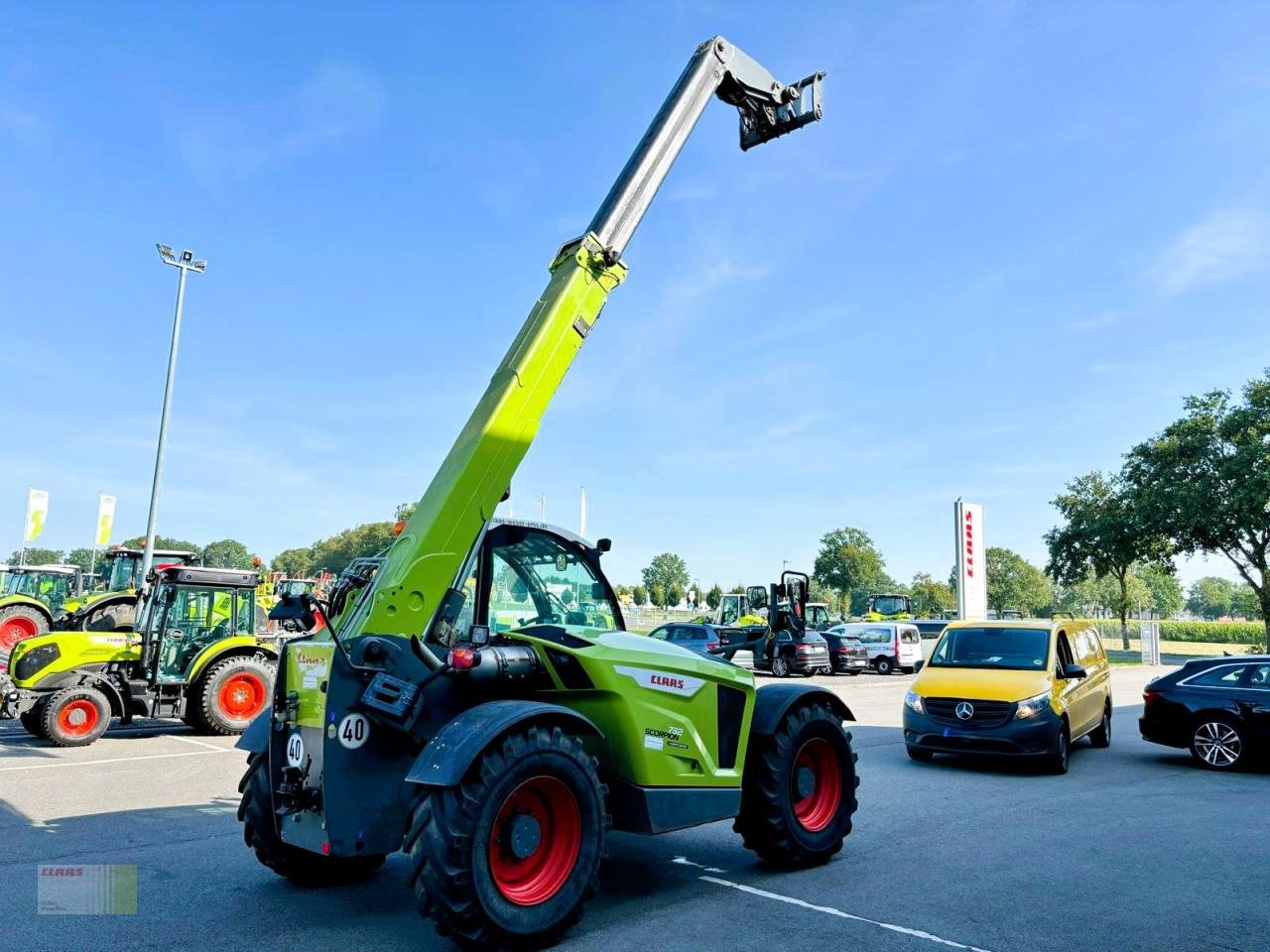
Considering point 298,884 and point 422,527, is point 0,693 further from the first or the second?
point 422,527

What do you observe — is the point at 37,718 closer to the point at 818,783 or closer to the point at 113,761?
the point at 113,761

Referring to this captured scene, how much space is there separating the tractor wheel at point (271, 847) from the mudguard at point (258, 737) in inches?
2.1

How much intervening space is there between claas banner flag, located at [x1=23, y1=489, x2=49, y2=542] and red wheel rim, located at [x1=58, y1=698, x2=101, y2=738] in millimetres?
30859

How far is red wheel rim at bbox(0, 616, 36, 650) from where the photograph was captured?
22.0 m

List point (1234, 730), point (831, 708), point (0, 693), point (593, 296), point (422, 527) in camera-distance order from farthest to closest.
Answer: point (0, 693)
point (1234, 730)
point (831, 708)
point (593, 296)
point (422, 527)

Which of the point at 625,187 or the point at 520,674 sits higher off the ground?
the point at 625,187

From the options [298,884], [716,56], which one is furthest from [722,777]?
[716,56]

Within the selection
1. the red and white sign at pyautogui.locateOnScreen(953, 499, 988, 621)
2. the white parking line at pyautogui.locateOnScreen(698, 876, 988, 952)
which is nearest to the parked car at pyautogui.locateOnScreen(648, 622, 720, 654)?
the red and white sign at pyautogui.locateOnScreen(953, 499, 988, 621)

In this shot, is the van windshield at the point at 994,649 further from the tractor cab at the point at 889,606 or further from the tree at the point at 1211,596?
the tree at the point at 1211,596

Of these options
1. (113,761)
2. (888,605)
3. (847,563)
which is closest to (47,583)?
(113,761)

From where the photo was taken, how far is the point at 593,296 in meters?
6.25

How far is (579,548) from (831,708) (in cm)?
230

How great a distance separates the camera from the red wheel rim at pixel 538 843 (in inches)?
188

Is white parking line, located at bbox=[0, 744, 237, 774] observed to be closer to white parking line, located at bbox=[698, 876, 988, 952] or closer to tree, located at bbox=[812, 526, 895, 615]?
white parking line, located at bbox=[698, 876, 988, 952]
